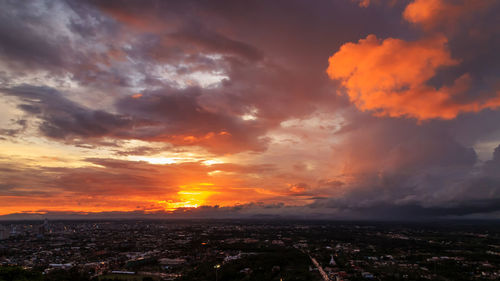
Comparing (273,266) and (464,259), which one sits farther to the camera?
(464,259)

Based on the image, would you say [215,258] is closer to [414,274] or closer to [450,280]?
[414,274]

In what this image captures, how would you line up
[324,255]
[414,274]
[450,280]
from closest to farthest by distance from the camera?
[450,280]
[414,274]
[324,255]

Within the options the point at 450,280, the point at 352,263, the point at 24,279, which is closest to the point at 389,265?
the point at 352,263

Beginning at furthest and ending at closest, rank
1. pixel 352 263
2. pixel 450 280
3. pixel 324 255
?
pixel 324 255
pixel 352 263
pixel 450 280

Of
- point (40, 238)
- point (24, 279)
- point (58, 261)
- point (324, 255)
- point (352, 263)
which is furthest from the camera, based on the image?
point (40, 238)

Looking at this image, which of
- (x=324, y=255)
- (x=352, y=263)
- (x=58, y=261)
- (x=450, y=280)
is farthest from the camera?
(x=324, y=255)

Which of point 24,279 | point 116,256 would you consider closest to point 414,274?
point 24,279

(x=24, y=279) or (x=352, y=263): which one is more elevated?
(x=24, y=279)

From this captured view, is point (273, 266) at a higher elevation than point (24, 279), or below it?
below

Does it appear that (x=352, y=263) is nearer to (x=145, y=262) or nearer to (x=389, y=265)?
(x=389, y=265)
